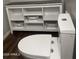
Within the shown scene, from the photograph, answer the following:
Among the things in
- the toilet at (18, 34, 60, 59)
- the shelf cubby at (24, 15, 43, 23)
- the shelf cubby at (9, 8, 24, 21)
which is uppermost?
the shelf cubby at (9, 8, 24, 21)

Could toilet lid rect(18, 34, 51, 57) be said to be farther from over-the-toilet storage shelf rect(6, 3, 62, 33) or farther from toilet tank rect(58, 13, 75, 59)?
over-the-toilet storage shelf rect(6, 3, 62, 33)

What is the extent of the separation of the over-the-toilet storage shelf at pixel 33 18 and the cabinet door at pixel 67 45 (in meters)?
1.25

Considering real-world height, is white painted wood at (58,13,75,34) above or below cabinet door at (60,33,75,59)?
above

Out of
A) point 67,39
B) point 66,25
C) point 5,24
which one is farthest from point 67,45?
point 5,24

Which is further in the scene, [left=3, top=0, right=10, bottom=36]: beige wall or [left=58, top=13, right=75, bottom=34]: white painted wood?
[left=3, top=0, right=10, bottom=36]: beige wall

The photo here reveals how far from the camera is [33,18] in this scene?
99.3 inches

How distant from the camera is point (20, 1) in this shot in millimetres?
2590

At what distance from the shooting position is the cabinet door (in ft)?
3.92

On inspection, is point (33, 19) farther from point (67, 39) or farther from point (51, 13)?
point (67, 39)

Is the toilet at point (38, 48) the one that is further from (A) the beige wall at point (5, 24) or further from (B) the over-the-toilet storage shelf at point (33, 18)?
(A) the beige wall at point (5, 24)

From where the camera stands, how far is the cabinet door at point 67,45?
1194mm

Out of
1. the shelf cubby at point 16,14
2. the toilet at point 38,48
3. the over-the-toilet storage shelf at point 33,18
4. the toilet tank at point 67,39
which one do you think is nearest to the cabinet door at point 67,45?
the toilet tank at point 67,39

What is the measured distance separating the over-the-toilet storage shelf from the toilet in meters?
0.98

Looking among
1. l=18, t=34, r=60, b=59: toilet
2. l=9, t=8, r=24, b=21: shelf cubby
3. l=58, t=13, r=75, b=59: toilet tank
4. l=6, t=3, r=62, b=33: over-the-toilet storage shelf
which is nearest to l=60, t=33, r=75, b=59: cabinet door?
l=58, t=13, r=75, b=59: toilet tank
